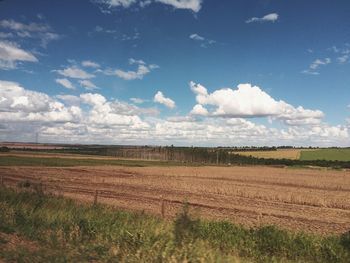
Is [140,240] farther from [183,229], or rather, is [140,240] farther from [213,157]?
[213,157]

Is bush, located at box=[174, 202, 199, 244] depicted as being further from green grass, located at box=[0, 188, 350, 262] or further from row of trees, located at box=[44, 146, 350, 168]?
row of trees, located at box=[44, 146, 350, 168]

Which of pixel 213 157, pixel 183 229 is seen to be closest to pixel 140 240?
pixel 183 229

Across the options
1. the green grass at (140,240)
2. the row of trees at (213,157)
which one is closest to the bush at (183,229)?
the green grass at (140,240)

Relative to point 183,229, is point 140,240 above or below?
below

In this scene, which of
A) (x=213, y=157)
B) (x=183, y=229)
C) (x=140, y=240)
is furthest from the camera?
(x=213, y=157)

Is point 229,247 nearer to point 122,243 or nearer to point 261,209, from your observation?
point 122,243

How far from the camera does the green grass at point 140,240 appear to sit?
845cm

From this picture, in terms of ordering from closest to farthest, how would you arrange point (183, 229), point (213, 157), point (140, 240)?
1. point (140, 240)
2. point (183, 229)
3. point (213, 157)

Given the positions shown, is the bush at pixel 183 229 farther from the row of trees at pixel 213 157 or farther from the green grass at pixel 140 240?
the row of trees at pixel 213 157

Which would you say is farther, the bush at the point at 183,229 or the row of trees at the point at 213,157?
the row of trees at the point at 213,157

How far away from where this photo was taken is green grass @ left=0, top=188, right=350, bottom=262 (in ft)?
27.7

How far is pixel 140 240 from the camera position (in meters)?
10.1

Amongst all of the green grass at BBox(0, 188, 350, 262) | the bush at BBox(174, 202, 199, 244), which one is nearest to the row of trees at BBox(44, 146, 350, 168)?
the green grass at BBox(0, 188, 350, 262)

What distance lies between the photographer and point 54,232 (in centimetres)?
1052
